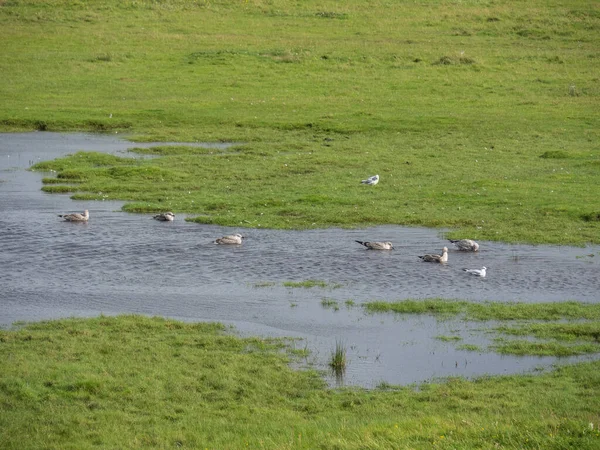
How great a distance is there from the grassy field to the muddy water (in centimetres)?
154

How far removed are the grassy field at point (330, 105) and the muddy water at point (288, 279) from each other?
1.54m

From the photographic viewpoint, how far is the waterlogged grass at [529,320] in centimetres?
1458

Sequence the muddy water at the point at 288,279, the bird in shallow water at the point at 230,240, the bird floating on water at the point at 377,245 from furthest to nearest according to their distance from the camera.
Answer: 1. the bird in shallow water at the point at 230,240
2. the bird floating on water at the point at 377,245
3. the muddy water at the point at 288,279

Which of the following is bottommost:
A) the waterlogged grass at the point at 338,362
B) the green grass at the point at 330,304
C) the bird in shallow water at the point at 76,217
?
the bird in shallow water at the point at 76,217

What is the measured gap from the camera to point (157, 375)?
12859 mm

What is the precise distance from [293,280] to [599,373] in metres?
6.97

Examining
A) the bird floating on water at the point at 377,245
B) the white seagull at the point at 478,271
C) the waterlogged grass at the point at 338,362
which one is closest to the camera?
the waterlogged grass at the point at 338,362

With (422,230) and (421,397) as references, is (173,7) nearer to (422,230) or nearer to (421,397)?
(422,230)

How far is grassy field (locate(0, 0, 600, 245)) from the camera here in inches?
993

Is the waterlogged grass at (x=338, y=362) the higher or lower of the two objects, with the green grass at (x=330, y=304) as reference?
higher

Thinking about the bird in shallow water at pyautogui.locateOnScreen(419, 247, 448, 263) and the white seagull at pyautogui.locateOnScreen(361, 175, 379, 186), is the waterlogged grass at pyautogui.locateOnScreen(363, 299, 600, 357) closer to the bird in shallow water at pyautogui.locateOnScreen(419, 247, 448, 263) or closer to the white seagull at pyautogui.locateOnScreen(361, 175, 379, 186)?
the bird in shallow water at pyautogui.locateOnScreen(419, 247, 448, 263)

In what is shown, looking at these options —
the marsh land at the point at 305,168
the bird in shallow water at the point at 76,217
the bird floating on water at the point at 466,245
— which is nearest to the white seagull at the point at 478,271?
the bird floating on water at the point at 466,245

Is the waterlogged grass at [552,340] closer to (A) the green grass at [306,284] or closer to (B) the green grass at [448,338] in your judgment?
(B) the green grass at [448,338]

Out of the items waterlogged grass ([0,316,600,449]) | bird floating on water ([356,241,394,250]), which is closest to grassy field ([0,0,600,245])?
bird floating on water ([356,241,394,250])
